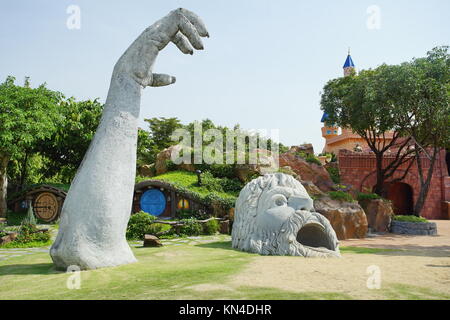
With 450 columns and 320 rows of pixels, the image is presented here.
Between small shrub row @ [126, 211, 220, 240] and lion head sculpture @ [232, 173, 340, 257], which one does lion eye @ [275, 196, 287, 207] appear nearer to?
lion head sculpture @ [232, 173, 340, 257]

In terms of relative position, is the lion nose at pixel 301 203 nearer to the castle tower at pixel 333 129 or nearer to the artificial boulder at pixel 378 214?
the artificial boulder at pixel 378 214

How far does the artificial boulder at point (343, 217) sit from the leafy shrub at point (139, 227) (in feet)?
19.0

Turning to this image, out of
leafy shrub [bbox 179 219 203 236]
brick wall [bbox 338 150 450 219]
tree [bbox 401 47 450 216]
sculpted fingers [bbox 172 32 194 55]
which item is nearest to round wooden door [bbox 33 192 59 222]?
leafy shrub [bbox 179 219 203 236]

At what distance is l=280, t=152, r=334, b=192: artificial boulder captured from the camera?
1841 centimetres

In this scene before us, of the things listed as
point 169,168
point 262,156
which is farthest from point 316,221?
point 169,168

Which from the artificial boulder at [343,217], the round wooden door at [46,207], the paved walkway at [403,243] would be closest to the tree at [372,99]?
the artificial boulder at [343,217]

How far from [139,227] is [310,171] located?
1085 centimetres

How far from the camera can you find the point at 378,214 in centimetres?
1413

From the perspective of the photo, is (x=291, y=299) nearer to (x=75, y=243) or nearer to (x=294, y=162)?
(x=75, y=243)

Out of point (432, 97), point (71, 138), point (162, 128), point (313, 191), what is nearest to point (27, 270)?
point (313, 191)

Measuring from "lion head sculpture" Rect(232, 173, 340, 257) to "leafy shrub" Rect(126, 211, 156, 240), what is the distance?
15.9 feet

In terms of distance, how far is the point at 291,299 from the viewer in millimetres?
3021

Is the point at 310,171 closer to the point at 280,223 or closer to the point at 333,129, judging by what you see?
the point at 280,223
